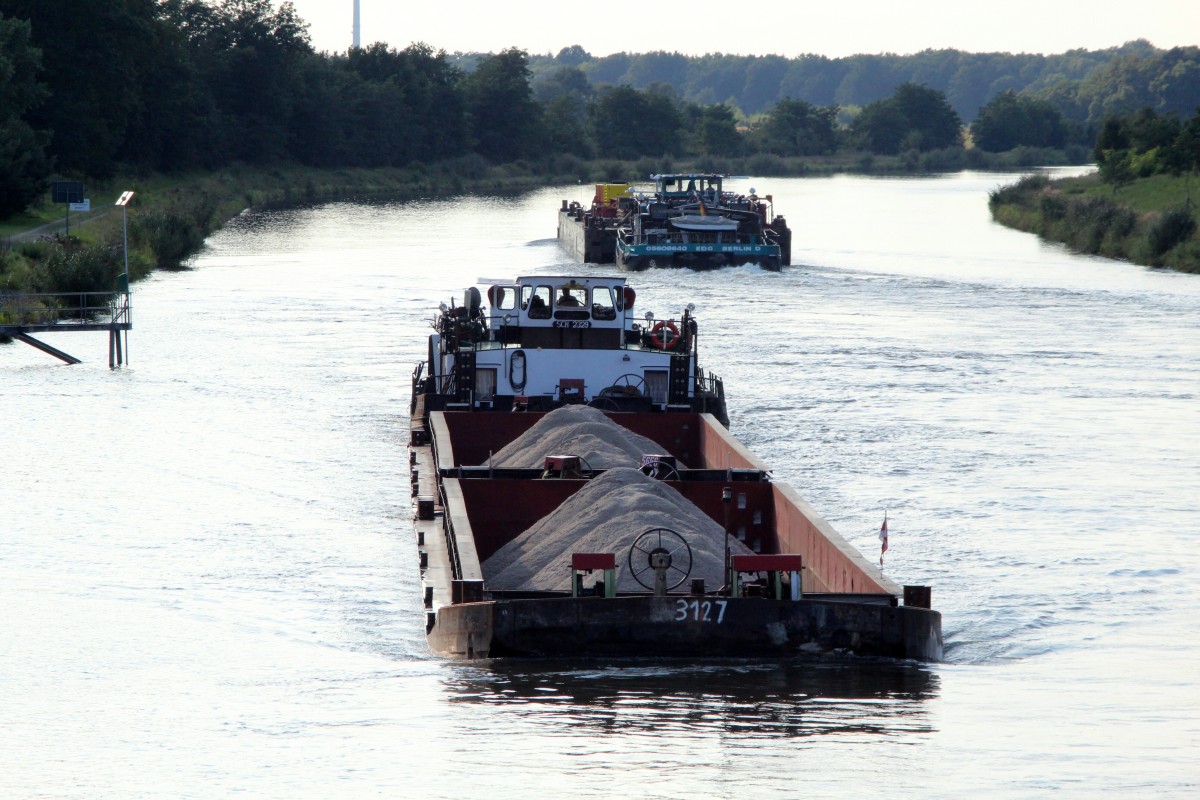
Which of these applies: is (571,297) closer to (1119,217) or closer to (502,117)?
(1119,217)

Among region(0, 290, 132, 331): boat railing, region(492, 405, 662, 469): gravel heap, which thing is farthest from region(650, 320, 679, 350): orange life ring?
region(0, 290, 132, 331): boat railing

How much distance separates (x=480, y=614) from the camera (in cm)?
1406

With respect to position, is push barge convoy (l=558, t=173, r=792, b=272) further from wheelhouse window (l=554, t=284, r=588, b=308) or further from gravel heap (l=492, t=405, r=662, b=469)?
gravel heap (l=492, t=405, r=662, b=469)

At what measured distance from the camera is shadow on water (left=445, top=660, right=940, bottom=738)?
13.2 meters

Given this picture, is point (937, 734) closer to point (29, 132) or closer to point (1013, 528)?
point (1013, 528)

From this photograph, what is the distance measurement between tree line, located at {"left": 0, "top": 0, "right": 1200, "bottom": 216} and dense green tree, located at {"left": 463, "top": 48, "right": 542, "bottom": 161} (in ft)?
0.42

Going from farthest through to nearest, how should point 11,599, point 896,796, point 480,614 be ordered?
point 11,599 → point 480,614 → point 896,796

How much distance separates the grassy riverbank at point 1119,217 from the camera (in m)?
59.3

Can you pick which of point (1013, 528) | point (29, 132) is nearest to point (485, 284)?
point (29, 132)

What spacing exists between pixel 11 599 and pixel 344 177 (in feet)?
356

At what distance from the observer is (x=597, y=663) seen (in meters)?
14.0

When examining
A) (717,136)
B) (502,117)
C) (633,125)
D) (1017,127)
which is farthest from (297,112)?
(1017,127)

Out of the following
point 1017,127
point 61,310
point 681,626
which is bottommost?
point 681,626

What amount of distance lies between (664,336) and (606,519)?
10870mm
